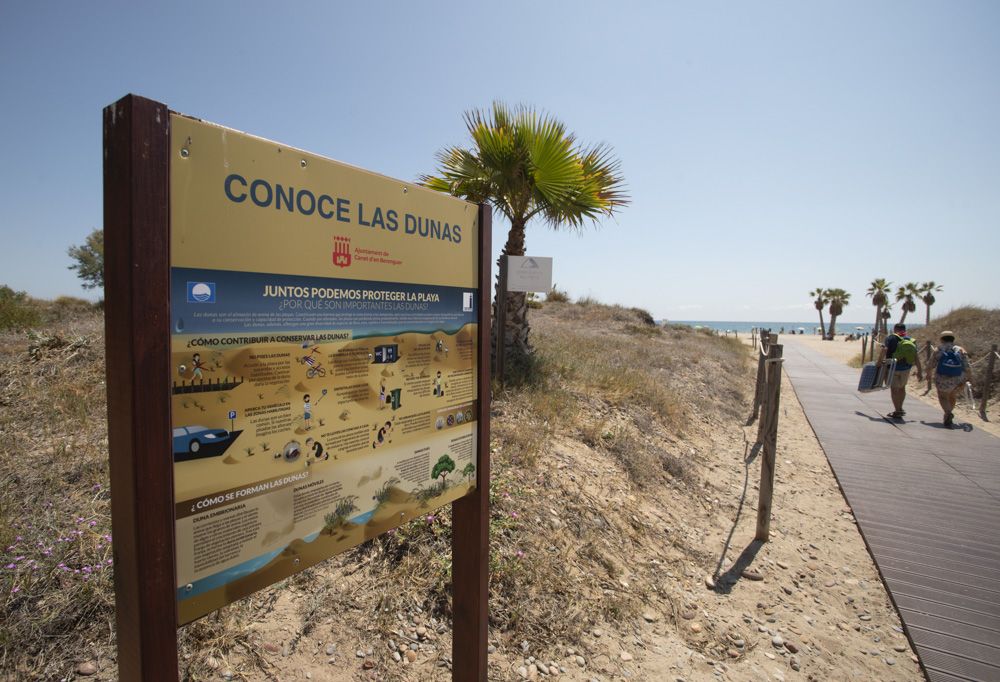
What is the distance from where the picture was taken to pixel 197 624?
2.49 meters

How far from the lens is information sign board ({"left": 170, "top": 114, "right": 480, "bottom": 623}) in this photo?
4.20 ft

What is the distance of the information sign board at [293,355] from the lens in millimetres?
1281

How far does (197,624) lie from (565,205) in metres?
6.78

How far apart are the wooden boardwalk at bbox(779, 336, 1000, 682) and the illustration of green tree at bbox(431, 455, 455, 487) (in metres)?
3.34

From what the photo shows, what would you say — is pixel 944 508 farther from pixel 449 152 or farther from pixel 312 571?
pixel 449 152


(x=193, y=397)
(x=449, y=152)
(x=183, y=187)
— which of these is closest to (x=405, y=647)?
(x=193, y=397)

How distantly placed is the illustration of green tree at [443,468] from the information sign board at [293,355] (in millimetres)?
13

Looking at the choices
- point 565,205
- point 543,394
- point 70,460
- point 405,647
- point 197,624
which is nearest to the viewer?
point 197,624

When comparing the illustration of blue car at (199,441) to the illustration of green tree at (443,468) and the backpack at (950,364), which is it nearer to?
the illustration of green tree at (443,468)

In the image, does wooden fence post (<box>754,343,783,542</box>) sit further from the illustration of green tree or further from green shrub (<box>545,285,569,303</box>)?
green shrub (<box>545,285,569,303</box>)

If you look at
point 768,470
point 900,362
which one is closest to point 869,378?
point 900,362

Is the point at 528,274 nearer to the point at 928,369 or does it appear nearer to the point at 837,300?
the point at 928,369

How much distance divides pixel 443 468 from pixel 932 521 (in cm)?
566

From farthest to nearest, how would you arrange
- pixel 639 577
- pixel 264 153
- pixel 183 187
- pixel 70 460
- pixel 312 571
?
pixel 639 577 → pixel 70 460 → pixel 312 571 → pixel 264 153 → pixel 183 187
